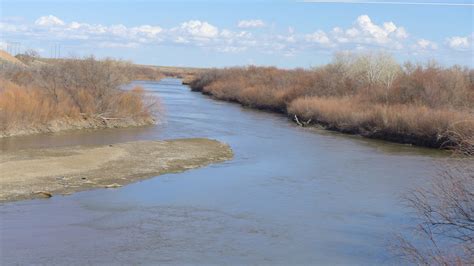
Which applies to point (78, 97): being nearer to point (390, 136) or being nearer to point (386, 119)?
point (386, 119)

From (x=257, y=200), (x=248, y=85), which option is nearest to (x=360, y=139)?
(x=257, y=200)

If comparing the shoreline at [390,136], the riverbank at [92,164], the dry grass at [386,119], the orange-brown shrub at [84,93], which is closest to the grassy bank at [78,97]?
the orange-brown shrub at [84,93]

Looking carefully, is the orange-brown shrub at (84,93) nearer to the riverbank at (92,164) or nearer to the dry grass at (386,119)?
the riverbank at (92,164)

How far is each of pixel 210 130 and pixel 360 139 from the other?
8.84 meters

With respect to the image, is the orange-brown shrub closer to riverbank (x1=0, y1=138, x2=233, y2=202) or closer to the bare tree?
riverbank (x1=0, y1=138, x2=233, y2=202)

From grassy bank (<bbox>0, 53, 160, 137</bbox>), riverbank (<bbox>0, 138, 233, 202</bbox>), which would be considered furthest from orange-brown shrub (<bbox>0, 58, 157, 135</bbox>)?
riverbank (<bbox>0, 138, 233, 202</bbox>)

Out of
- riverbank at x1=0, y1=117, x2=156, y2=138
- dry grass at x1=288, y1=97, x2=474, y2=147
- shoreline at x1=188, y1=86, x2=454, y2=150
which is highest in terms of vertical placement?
dry grass at x1=288, y1=97, x2=474, y2=147

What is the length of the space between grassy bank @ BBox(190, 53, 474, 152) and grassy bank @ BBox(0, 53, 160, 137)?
472 inches

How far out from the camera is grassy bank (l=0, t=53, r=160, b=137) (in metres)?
30.2

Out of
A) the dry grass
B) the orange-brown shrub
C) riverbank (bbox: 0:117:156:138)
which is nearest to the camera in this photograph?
riverbank (bbox: 0:117:156:138)

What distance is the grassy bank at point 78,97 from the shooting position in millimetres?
30209

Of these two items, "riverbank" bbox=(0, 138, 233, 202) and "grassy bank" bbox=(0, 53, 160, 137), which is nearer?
"riverbank" bbox=(0, 138, 233, 202)

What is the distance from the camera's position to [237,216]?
13609 mm

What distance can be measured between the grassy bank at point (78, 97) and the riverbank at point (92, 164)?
806 cm
